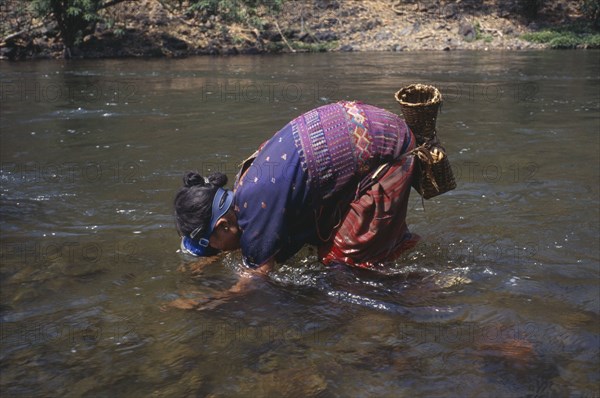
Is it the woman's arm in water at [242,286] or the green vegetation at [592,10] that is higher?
the green vegetation at [592,10]

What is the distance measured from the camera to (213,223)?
2871mm

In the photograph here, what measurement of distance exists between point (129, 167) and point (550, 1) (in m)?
23.5

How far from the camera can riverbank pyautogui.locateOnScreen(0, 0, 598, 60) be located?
61.6ft

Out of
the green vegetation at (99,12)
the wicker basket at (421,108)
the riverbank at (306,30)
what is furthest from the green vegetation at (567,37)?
the wicker basket at (421,108)

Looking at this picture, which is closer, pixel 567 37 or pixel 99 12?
pixel 99 12

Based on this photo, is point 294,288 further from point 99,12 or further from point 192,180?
point 99,12

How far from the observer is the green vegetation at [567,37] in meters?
20.7

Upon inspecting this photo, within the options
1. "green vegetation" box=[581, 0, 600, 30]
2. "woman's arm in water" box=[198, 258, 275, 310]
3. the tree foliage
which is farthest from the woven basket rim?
"green vegetation" box=[581, 0, 600, 30]

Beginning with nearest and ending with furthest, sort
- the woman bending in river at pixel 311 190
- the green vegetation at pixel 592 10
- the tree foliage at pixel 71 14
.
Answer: the woman bending in river at pixel 311 190 → the tree foliage at pixel 71 14 → the green vegetation at pixel 592 10

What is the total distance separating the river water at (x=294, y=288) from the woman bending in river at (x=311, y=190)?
326mm

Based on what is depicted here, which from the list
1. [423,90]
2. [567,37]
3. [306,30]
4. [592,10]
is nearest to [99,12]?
[306,30]

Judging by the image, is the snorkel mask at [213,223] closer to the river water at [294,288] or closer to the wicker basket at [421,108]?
the river water at [294,288]

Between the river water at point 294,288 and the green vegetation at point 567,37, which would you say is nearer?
the river water at point 294,288

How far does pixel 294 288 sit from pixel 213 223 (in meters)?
0.65
